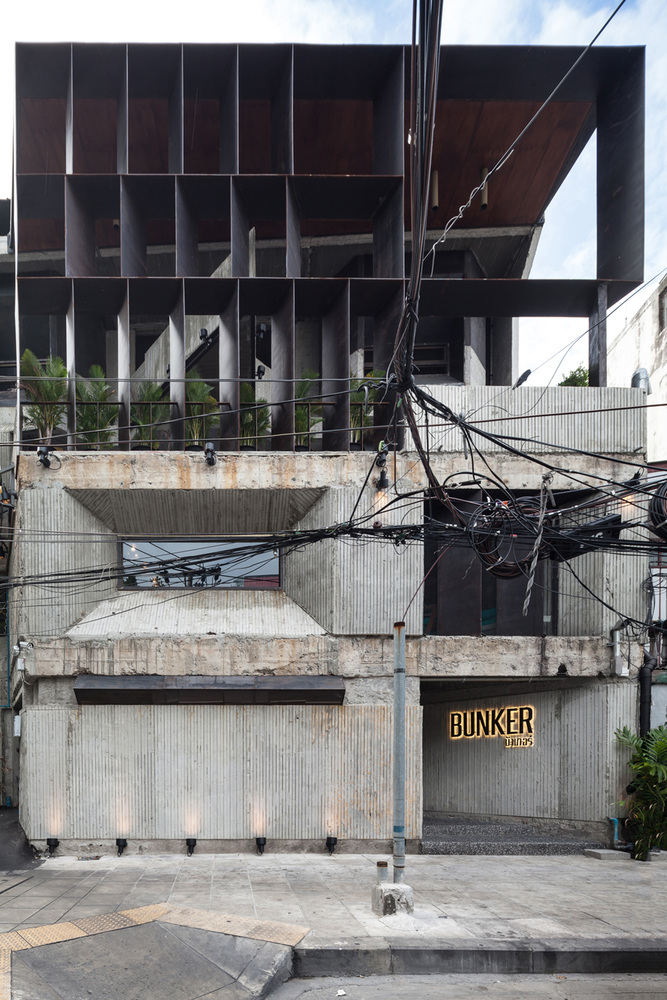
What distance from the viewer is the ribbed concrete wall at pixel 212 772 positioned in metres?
12.4

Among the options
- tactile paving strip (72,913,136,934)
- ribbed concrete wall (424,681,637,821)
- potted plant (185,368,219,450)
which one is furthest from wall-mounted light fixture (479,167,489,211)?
tactile paving strip (72,913,136,934)

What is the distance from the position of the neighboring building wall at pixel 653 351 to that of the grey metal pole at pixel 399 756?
1618 centimetres

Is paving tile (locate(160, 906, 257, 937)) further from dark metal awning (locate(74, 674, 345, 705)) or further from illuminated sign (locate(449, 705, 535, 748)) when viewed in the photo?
illuminated sign (locate(449, 705, 535, 748))

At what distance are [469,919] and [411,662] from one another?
5.02 m

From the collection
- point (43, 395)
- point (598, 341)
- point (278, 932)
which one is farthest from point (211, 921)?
point (598, 341)

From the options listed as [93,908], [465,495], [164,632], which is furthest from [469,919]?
[465,495]

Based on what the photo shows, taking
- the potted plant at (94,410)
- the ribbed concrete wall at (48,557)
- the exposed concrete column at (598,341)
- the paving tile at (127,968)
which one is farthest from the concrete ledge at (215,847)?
the exposed concrete column at (598,341)

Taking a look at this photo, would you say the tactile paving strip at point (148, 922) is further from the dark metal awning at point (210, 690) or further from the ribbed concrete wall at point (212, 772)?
the dark metal awning at point (210, 690)

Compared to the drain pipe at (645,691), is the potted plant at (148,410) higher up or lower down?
higher up

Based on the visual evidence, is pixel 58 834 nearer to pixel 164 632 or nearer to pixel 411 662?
pixel 164 632

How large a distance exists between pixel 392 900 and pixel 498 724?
7047mm

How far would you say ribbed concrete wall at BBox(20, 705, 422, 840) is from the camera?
12398mm

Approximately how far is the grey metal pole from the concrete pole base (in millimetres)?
156

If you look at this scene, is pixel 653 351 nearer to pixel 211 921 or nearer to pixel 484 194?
pixel 484 194
